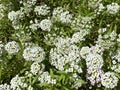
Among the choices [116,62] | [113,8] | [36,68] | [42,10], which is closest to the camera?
[116,62]

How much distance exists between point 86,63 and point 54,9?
2.36 meters

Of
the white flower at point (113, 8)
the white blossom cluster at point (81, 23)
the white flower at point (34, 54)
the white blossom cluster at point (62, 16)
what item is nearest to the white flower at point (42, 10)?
the white blossom cluster at point (62, 16)

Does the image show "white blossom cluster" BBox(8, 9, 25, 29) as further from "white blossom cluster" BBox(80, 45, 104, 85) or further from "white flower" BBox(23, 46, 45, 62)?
"white blossom cluster" BBox(80, 45, 104, 85)

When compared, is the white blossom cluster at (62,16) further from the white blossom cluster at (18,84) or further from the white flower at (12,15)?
the white blossom cluster at (18,84)

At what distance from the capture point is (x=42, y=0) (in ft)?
32.3

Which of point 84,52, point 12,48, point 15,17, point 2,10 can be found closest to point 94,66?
point 84,52

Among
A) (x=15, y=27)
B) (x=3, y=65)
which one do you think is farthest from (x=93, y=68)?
(x=15, y=27)

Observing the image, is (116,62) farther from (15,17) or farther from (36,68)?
(15,17)

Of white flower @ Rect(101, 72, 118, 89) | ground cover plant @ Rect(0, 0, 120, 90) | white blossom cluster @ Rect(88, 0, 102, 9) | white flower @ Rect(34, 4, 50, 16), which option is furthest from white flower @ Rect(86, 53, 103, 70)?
white flower @ Rect(34, 4, 50, 16)

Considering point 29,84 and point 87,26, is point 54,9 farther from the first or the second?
point 29,84

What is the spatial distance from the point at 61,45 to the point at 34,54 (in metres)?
0.59

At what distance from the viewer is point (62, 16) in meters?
8.18

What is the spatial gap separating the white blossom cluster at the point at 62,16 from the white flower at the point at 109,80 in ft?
6.34

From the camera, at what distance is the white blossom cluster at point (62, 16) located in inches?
319
